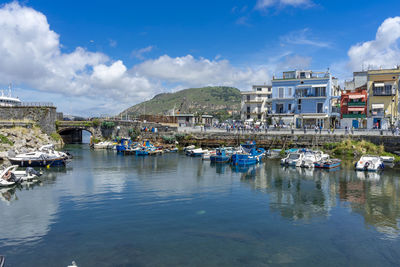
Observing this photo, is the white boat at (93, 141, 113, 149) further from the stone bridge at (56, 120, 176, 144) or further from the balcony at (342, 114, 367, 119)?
the balcony at (342, 114, 367, 119)

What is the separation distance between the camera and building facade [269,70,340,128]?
67562 mm

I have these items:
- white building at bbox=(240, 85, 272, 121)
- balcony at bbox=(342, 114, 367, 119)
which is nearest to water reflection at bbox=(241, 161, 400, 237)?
balcony at bbox=(342, 114, 367, 119)

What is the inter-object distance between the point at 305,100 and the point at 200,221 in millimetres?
57271

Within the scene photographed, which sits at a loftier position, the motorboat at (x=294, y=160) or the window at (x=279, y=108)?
the window at (x=279, y=108)

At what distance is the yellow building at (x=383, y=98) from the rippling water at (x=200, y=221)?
110ft

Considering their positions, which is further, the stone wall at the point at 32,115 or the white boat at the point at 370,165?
the stone wall at the point at 32,115

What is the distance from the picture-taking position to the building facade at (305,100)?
6756cm

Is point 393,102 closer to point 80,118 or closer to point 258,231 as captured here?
point 258,231

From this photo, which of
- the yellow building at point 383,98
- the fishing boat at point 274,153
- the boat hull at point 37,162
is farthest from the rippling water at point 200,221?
the yellow building at point 383,98

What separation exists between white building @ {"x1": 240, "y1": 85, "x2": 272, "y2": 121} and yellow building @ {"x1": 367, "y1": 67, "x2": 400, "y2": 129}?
31.5 meters

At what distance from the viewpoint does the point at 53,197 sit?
25.4 meters

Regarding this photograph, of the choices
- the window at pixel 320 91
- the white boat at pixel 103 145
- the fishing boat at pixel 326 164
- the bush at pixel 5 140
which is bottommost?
the fishing boat at pixel 326 164

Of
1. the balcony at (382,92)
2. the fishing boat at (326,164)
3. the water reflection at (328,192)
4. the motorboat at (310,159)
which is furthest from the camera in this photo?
the balcony at (382,92)

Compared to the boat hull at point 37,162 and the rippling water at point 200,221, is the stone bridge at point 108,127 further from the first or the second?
the rippling water at point 200,221
